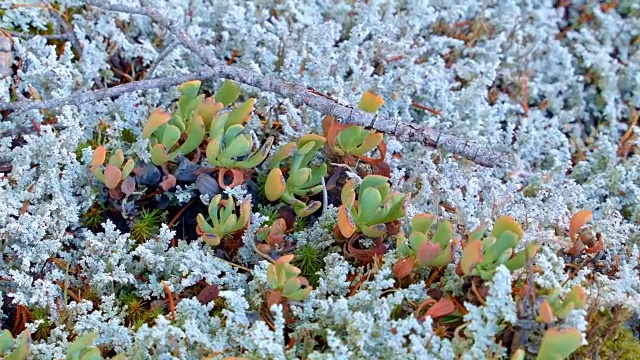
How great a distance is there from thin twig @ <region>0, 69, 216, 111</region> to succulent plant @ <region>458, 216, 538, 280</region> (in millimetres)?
1129

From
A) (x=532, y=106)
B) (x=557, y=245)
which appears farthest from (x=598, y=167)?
(x=557, y=245)

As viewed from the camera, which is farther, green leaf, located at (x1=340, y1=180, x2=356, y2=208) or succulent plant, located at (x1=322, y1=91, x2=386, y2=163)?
succulent plant, located at (x1=322, y1=91, x2=386, y2=163)

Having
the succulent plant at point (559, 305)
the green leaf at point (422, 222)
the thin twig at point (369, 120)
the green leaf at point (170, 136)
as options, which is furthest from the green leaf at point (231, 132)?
the succulent plant at point (559, 305)

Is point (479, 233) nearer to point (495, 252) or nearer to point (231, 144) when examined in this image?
point (495, 252)

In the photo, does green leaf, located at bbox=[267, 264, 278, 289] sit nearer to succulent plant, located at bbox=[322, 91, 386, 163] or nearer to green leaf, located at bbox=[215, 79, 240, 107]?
succulent plant, located at bbox=[322, 91, 386, 163]

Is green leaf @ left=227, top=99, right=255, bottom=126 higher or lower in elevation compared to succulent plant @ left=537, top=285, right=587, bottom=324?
lower

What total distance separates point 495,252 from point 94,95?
1.39 meters

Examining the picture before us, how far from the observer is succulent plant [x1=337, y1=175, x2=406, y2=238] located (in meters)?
1.88

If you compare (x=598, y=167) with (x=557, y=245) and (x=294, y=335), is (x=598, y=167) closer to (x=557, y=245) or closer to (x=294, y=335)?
(x=557, y=245)

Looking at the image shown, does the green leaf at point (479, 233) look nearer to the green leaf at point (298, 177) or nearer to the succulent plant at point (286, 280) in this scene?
the succulent plant at point (286, 280)

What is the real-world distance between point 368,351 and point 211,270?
1.75 feet

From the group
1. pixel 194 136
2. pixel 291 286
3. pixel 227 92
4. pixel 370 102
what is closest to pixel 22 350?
pixel 291 286

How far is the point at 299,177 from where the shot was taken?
2.06 metres

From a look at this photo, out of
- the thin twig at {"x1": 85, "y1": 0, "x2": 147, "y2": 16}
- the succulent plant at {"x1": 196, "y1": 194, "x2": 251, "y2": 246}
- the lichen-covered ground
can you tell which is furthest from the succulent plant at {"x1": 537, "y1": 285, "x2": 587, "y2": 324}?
the thin twig at {"x1": 85, "y1": 0, "x2": 147, "y2": 16}
